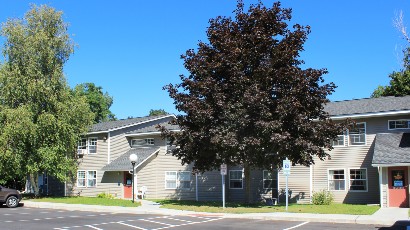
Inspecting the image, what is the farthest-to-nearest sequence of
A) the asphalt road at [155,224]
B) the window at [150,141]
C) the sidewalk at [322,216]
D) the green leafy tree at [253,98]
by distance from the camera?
the window at [150,141], the green leafy tree at [253,98], the sidewalk at [322,216], the asphalt road at [155,224]

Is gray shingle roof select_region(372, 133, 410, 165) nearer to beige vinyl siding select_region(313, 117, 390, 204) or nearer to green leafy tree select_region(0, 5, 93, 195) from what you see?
beige vinyl siding select_region(313, 117, 390, 204)

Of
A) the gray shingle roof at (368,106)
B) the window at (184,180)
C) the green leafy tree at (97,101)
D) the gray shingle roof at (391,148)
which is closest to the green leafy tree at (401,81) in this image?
the gray shingle roof at (368,106)

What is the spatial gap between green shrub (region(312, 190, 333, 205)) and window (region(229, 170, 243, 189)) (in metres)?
5.91

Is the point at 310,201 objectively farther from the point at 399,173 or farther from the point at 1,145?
the point at 1,145

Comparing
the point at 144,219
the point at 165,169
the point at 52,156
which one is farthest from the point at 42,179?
the point at 144,219

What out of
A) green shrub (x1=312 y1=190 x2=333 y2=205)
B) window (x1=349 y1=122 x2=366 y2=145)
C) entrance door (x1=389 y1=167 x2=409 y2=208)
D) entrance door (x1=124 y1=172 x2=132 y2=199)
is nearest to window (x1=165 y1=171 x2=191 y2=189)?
entrance door (x1=124 y1=172 x2=132 y2=199)

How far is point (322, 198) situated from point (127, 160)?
15.2 metres

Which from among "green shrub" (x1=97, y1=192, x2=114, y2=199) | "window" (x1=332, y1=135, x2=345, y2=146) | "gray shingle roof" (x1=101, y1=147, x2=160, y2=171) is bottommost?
"green shrub" (x1=97, y1=192, x2=114, y2=199)

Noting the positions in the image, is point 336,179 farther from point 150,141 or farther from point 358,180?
point 150,141

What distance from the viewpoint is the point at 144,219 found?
20562mm

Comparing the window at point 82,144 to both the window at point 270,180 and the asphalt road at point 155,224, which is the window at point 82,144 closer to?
the window at point 270,180

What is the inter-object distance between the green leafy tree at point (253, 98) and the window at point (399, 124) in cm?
492

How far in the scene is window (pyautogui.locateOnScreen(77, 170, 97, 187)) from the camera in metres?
37.6

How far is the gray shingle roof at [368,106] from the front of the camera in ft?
89.9
